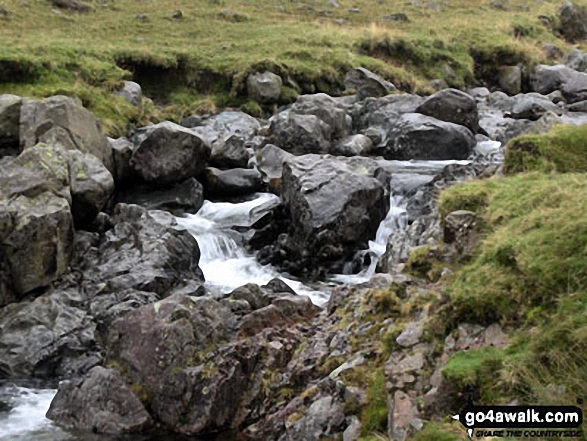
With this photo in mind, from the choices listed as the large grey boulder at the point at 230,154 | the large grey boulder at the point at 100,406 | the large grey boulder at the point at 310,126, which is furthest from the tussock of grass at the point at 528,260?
the large grey boulder at the point at 310,126

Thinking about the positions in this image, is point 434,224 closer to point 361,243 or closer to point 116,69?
point 361,243

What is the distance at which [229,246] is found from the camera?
795 inches

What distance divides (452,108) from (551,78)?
43.0ft

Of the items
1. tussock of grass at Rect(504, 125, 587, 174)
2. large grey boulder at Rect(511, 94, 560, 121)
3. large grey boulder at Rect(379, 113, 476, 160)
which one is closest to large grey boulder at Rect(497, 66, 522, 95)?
large grey boulder at Rect(511, 94, 560, 121)

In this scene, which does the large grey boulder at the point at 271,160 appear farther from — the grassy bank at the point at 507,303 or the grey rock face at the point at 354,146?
the grassy bank at the point at 507,303

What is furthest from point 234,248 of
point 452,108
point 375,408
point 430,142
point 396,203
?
point 452,108

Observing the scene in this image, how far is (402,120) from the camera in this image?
28734 millimetres

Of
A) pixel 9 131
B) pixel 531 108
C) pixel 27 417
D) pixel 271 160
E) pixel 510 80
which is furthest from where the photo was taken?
pixel 510 80

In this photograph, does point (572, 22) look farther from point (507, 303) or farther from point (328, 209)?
point (507, 303)

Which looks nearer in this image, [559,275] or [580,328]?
[580,328]

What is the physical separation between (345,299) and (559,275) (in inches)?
201

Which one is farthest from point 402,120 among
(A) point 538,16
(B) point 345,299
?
(A) point 538,16

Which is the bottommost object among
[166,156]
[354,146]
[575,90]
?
[575,90]

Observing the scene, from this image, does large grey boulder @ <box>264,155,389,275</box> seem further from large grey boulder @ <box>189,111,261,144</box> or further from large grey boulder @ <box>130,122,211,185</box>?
large grey boulder @ <box>189,111,261,144</box>
